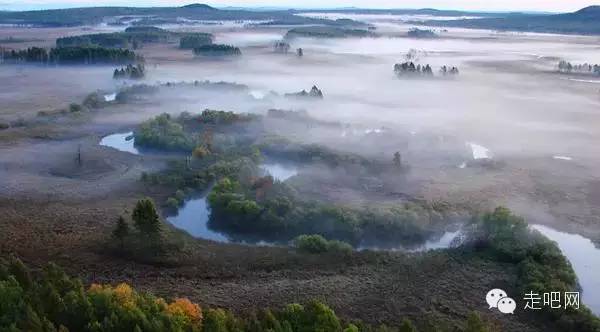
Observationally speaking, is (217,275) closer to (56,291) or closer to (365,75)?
(56,291)

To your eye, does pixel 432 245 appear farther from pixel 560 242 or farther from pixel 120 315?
pixel 120 315

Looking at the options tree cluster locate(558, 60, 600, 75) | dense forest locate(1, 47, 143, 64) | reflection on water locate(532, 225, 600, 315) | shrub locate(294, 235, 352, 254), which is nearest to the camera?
reflection on water locate(532, 225, 600, 315)

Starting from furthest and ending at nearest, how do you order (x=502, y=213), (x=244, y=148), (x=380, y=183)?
(x=244, y=148) → (x=380, y=183) → (x=502, y=213)

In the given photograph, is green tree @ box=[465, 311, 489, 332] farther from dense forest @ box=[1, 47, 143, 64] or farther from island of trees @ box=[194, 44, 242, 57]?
island of trees @ box=[194, 44, 242, 57]

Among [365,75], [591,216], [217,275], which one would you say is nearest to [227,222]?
[217,275]

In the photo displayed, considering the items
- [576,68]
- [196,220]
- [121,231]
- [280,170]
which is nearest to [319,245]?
[196,220]

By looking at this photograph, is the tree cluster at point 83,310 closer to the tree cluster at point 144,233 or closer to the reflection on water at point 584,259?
the tree cluster at point 144,233

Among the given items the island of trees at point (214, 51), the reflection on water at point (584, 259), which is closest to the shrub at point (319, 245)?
the reflection on water at point (584, 259)

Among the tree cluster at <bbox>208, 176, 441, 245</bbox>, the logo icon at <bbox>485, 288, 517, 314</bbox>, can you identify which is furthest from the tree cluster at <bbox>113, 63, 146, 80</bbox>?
the logo icon at <bbox>485, 288, 517, 314</bbox>
